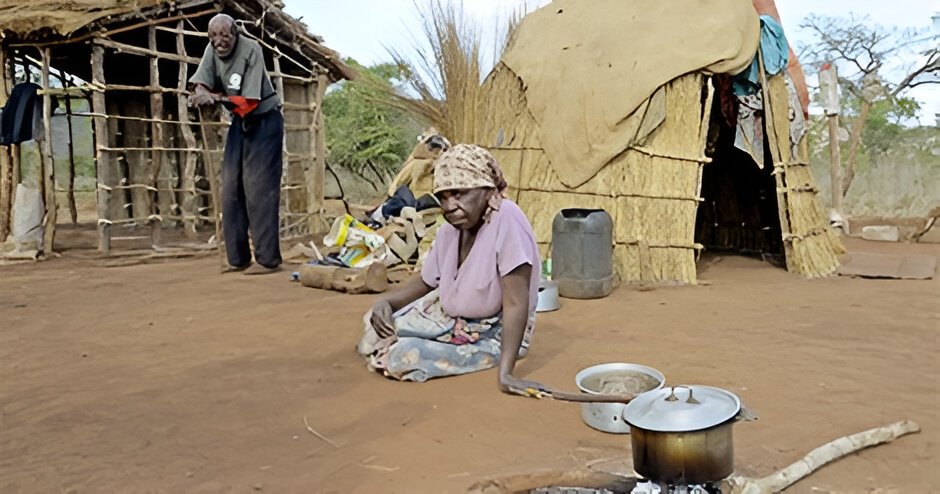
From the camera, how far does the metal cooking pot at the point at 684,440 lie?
1898 millimetres

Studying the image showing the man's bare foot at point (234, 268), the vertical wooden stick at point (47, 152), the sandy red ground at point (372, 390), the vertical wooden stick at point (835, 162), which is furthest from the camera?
the vertical wooden stick at point (835, 162)

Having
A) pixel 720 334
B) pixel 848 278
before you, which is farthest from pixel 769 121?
pixel 720 334

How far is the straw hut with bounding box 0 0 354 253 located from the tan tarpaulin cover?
9.56ft

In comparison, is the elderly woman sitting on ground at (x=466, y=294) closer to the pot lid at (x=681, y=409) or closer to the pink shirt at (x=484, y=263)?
the pink shirt at (x=484, y=263)

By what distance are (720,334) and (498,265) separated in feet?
5.80

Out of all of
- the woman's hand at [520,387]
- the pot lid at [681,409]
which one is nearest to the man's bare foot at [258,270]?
the woman's hand at [520,387]

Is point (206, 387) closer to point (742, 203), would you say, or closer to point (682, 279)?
point (682, 279)

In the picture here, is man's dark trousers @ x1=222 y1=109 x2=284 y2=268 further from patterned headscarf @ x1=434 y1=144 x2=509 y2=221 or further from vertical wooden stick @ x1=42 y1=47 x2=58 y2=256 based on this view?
patterned headscarf @ x1=434 y1=144 x2=509 y2=221

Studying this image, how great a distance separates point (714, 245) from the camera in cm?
806

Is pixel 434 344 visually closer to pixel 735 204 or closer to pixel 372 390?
pixel 372 390

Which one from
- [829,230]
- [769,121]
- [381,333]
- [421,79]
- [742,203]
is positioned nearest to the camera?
[381,333]

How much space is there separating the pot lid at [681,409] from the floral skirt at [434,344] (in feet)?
3.83

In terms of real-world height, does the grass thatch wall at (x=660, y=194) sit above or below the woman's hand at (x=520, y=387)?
above

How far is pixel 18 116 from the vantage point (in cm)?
702
